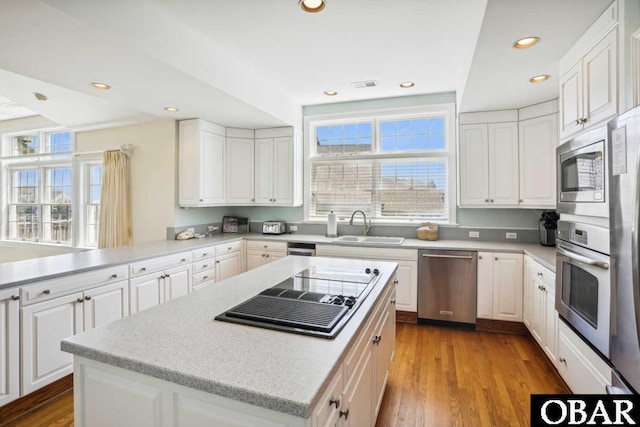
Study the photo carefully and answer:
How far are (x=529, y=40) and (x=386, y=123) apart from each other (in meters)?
2.28

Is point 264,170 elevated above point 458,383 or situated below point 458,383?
above

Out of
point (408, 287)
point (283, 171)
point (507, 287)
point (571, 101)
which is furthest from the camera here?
point (283, 171)

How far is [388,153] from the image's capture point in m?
4.18

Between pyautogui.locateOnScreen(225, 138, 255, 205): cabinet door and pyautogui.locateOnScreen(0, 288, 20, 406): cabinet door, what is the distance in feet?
8.55

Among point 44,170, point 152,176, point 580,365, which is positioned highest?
point 44,170

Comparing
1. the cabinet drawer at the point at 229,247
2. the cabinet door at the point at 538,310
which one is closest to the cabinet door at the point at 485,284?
the cabinet door at the point at 538,310

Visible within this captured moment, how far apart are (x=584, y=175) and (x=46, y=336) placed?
353 cm

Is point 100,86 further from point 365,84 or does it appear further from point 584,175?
point 584,175

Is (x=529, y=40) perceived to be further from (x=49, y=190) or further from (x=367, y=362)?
(x=49, y=190)

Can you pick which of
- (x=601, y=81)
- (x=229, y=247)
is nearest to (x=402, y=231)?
(x=229, y=247)

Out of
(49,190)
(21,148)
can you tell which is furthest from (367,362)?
(21,148)

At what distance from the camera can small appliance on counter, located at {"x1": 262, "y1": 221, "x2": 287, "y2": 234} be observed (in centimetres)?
446

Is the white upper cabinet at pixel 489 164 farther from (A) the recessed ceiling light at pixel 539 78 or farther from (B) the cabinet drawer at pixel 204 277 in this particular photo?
(B) the cabinet drawer at pixel 204 277

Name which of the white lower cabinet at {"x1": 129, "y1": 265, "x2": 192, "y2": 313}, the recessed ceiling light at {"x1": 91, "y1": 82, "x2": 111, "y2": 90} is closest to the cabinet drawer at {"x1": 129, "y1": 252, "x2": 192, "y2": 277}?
the white lower cabinet at {"x1": 129, "y1": 265, "x2": 192, "y2": 313}
